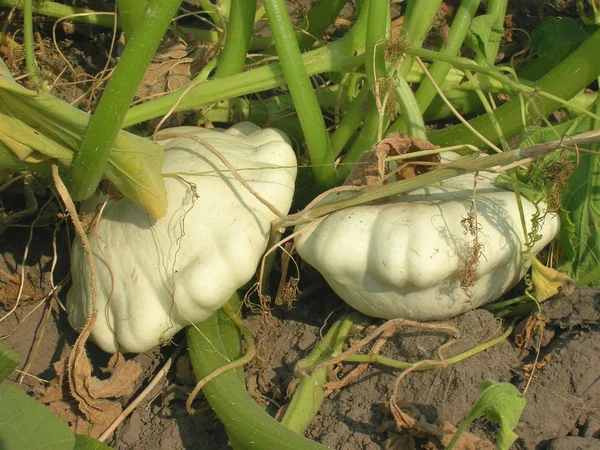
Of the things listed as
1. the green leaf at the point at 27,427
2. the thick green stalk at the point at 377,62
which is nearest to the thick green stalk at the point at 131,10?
the thick green stalk at the point at 377,62

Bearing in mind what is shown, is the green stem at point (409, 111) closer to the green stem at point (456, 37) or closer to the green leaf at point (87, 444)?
the green stem at point (456, 37)

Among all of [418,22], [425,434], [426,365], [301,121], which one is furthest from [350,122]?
[425,434]

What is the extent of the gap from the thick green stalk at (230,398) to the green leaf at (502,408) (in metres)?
0.32

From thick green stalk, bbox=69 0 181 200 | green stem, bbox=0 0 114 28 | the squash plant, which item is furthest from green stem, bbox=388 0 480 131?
green stem, bbox=0 0 114 28

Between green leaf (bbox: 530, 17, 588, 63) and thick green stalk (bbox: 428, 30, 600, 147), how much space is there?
1.01 feet

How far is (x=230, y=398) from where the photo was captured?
1806 millimetres

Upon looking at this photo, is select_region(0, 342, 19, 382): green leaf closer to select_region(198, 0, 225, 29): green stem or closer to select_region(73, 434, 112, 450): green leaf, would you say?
select_region(73, 434, 112, 450): green leaf

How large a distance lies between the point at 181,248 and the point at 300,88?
18.1 inches

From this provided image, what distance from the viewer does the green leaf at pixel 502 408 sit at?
4.66 feet

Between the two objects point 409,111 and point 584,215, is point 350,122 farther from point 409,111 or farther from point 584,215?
point 584,215

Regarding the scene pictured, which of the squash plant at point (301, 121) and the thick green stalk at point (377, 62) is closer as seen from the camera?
the squash plant at point (301, 121)

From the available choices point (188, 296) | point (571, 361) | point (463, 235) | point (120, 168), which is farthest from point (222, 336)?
point (571, 361)

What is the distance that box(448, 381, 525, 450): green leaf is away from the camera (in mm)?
1422

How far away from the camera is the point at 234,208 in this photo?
192cm
